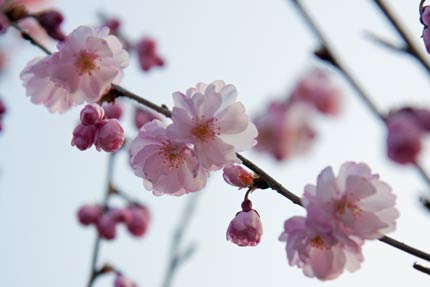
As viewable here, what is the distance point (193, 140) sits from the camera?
178 centimetres

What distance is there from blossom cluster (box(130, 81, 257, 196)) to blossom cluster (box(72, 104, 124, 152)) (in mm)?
63

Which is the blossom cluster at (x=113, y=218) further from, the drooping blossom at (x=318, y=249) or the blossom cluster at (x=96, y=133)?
the drooping blossom at (x=318, y=249)

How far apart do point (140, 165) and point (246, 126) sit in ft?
0.98

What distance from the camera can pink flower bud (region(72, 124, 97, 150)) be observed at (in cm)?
184

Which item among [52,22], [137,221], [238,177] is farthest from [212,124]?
[137,221]

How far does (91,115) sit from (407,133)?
2.85 ft

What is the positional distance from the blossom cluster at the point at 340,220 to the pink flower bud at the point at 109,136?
0.51 m

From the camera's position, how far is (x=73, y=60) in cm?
203

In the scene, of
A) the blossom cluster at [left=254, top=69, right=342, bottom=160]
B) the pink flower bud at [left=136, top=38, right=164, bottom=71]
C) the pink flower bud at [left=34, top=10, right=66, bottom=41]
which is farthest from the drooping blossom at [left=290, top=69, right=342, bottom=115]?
the pink flower bud at [left=34, top=10, right=66, bottom=41]

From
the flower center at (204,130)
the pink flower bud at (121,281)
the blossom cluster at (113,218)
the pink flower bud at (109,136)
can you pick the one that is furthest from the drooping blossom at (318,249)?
the blossom cluster at (113,218)

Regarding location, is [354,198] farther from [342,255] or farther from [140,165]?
[140,165]

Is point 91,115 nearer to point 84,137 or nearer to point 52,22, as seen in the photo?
point 84,137

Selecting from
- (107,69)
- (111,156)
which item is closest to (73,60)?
(107,69)

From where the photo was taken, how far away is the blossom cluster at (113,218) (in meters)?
3.55
